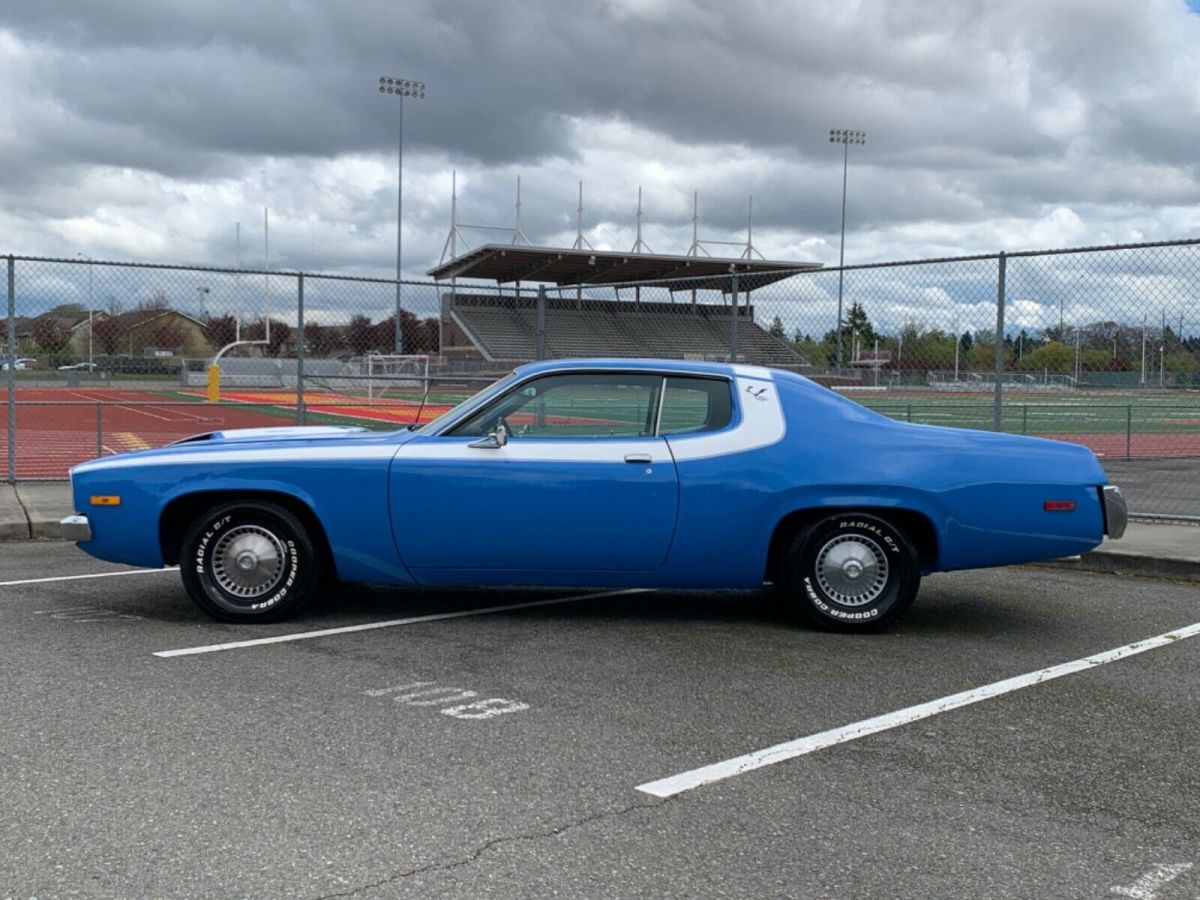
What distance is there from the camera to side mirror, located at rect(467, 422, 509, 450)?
6141 millimetres

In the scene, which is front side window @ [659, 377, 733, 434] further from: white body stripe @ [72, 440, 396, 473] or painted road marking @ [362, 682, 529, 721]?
painted road marking @ [362, 682, 529, 721]

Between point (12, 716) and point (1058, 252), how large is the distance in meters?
7.79

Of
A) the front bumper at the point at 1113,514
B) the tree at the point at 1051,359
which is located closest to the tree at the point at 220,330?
the tree at the point at 1051,359

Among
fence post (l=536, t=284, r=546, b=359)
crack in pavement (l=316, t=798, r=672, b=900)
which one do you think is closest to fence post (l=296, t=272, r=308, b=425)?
fence post (l=536, t=284, r=546, b=359)

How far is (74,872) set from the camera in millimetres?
3172

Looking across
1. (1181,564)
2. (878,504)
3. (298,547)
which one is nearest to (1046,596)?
(1181,564)

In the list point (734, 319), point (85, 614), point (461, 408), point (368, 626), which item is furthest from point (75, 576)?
point (734, 319)

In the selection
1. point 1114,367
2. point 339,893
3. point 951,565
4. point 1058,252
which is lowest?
point 339,893

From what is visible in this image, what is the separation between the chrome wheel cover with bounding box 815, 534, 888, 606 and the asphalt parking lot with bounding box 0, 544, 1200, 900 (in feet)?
0.85

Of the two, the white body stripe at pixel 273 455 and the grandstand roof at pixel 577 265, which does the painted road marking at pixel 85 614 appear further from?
the grandstand roof at pixel 577 265

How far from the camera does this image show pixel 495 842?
3.43 metres

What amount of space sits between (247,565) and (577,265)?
4902cm

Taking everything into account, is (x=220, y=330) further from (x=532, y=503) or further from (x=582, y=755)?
(x=582, y=755)

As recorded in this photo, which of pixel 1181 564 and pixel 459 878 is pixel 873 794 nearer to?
pixel 459 878
